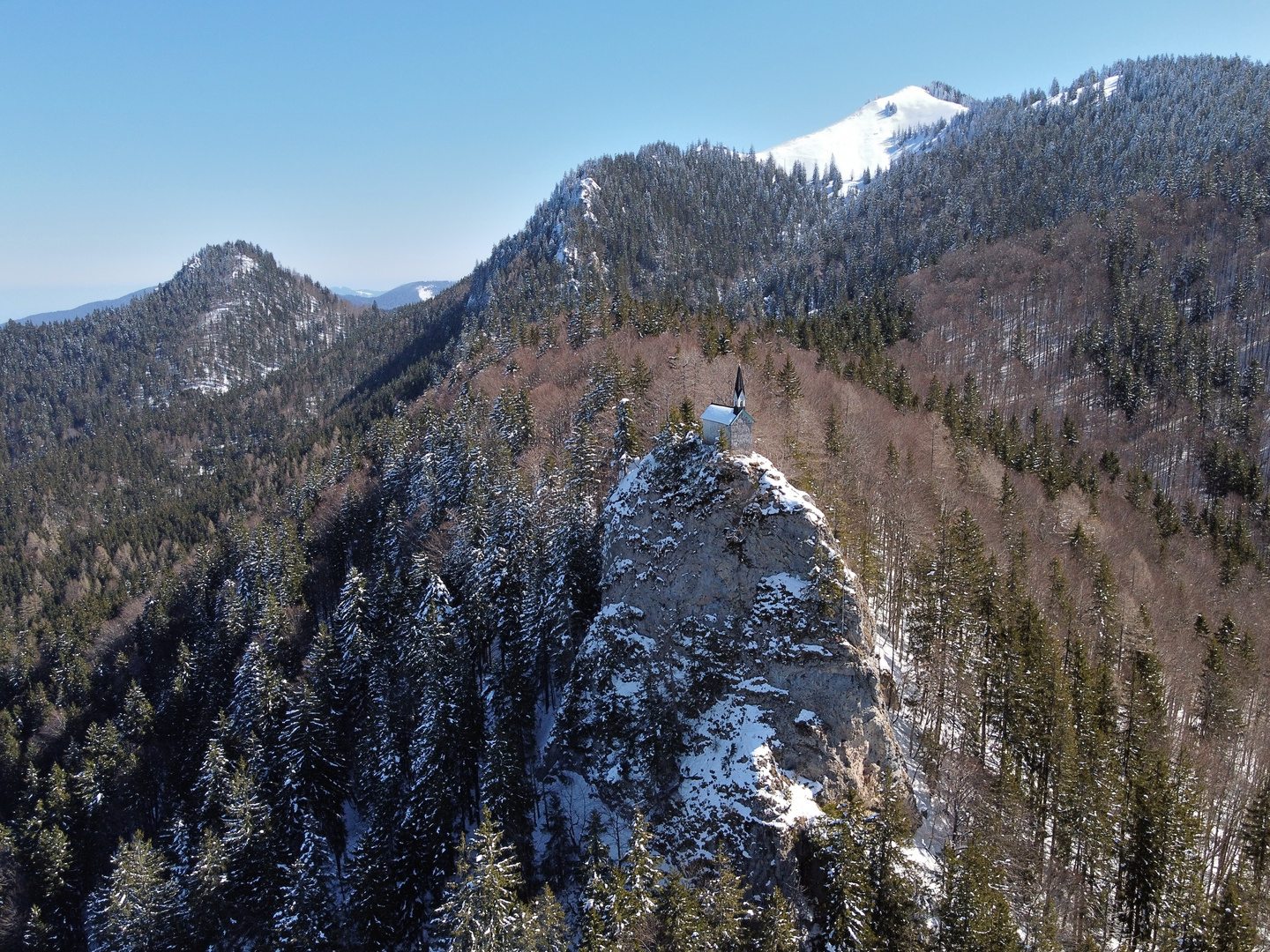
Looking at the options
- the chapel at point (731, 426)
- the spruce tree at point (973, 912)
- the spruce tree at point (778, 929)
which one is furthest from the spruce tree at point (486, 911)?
the chapel at point (731, 426)

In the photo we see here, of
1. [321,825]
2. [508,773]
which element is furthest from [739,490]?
[321,825]

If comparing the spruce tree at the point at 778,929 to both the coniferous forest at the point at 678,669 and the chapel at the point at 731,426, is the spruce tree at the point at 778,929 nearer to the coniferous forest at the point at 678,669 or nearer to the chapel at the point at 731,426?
the coniferous forest at the point at 678,669

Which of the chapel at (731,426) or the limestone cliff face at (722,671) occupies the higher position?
the chapel at (731,426)

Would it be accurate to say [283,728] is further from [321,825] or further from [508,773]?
[508,773]

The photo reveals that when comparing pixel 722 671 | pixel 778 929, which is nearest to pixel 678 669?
pixel 722 671

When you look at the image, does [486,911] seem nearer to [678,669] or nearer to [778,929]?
[778,929]

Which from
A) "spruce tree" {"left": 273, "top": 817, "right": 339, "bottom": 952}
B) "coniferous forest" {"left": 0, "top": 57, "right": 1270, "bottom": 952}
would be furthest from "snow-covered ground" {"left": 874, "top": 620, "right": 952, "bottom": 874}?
"spruce tree" {"left": 273, "top": 817, "right": 339, "bottom": 952}
